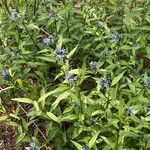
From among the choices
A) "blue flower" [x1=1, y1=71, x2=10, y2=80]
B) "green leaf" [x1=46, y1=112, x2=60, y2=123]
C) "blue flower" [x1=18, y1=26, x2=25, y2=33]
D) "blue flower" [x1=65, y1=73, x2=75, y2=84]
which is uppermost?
"blue flower" [x1=18, y1=26, x2=25, y2=33]

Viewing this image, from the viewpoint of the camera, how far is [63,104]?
4.31 m

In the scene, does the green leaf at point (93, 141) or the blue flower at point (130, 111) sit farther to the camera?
the green leaf at point (93, 141)

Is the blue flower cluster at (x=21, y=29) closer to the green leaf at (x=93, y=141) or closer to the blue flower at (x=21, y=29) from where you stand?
the blue flower at (x=21, y=29)

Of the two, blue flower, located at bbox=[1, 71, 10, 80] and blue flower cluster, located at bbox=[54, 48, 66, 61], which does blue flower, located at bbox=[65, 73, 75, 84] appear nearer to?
blue flower cluster, located at bbox=[54, 48, 66, 61]

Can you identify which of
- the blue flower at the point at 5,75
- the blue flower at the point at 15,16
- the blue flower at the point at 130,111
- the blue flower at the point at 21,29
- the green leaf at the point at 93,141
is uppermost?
the blue flower at the point at 15,16

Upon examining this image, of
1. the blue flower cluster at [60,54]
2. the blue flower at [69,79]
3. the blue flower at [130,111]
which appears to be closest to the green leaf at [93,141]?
the blue flower at [130,111]

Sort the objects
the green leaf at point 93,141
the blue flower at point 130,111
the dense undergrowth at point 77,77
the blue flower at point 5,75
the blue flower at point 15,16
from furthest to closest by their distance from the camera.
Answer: the blue flower at point 15,16 → the blue flower at point 5,75 → the dense undergrowth at point 77,77 → the green leaf at point 93,141 → the blue flower at point 130,111

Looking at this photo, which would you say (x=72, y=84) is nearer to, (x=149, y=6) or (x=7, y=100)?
(x=7, y=100)

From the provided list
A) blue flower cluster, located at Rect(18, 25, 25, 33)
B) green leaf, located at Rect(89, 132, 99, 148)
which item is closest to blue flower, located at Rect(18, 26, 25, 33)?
blue flower cluster, located at Rect(18, 25, 25, 33)

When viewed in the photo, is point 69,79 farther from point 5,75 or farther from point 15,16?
point 15,16

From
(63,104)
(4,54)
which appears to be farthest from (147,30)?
(4,54)

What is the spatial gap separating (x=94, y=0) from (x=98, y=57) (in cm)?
97

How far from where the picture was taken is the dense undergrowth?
12.2 feet

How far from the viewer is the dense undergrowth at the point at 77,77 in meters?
3.71
